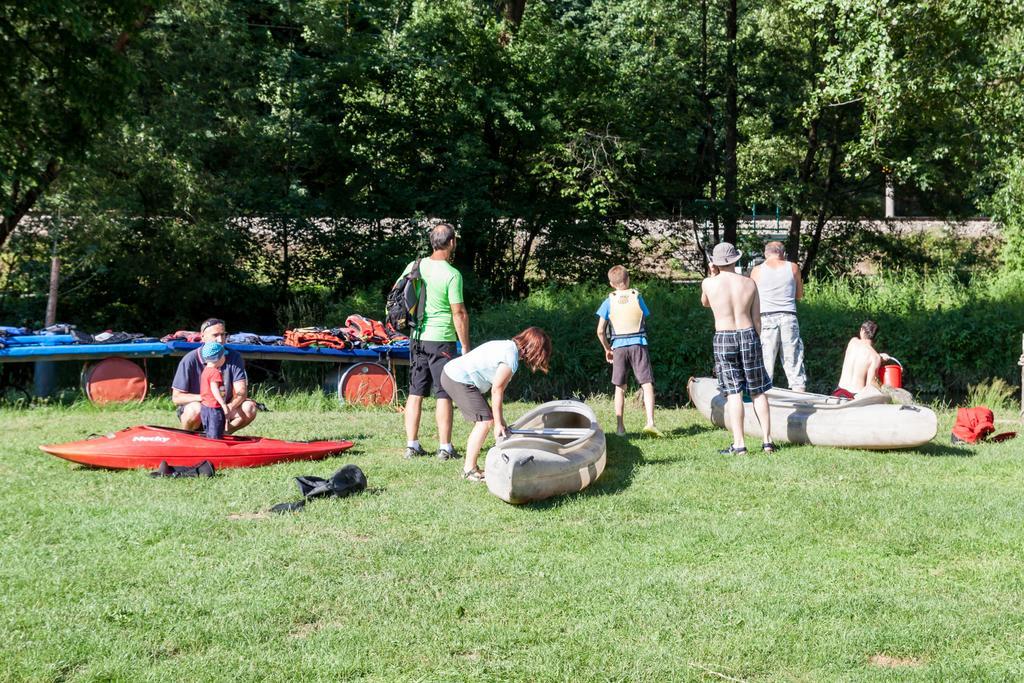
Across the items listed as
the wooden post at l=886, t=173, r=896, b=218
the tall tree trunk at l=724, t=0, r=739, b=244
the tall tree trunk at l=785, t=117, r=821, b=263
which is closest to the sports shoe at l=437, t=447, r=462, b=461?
the tall tree trunk at l=724, t=0, r=739, b=244

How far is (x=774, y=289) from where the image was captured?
11.5 meters

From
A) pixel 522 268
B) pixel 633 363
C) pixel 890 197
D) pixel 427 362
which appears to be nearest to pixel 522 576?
pixel 427 362

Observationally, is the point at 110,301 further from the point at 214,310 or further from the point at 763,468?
the point at 763,468

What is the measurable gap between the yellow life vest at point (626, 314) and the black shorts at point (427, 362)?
2.05 meters

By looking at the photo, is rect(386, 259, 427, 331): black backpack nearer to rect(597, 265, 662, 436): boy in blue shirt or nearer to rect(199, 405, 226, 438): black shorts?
rect(199, 405, 226, 438): black shorts

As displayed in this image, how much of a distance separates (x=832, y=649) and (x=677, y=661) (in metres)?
0.71

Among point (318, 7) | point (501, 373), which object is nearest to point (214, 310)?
point (318, 7)

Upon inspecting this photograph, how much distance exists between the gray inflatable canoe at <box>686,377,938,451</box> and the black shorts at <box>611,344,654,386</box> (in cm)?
107

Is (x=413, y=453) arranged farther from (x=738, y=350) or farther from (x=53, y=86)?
(x=53, y=86)

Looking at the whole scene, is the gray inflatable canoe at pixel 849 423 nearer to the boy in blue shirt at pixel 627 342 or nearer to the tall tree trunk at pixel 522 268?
the boy in blue shirt at pixel 627 342

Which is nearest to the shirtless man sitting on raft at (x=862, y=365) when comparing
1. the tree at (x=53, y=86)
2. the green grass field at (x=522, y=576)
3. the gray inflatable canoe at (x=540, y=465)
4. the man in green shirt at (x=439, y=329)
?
the green grass field at (x=522, y=576)

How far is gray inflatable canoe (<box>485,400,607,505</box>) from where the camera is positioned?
23.6ft

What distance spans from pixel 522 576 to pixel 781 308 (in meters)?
6.58

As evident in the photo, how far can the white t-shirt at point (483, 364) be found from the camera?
7895 mm
